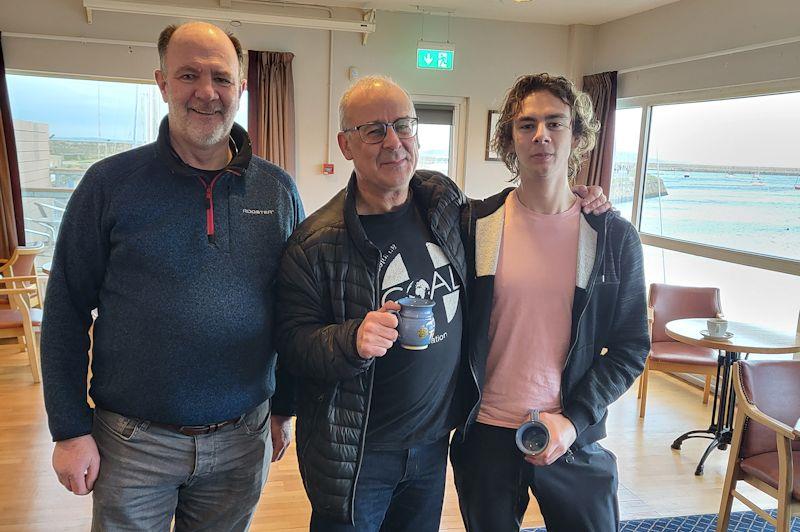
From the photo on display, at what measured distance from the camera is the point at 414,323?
1.26 m

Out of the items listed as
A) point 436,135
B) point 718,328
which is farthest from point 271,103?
point 718,328

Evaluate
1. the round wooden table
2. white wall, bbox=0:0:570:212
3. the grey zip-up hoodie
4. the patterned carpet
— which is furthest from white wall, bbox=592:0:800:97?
the grey zip-up hoodie

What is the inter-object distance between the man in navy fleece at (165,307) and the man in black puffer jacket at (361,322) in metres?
0.13

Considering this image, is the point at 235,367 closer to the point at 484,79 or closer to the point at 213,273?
the point at 213,273

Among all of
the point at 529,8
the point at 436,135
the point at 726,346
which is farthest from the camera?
the point at 436,135

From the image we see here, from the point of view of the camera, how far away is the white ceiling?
5.30 meters

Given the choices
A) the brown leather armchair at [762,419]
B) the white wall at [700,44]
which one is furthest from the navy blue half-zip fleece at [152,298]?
the white wall at [700,44]

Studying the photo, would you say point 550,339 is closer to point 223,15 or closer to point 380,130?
point 380,130

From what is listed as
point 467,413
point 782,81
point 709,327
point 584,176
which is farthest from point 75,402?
point 584,176

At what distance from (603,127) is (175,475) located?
210 inches

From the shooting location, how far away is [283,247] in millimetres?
1510

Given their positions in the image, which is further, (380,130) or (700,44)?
(700,44)

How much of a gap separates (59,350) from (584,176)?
5.38m

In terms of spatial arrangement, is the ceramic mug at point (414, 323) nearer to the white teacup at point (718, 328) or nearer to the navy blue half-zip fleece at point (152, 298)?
the navy blue half-zip fleece at point (152, 298)
